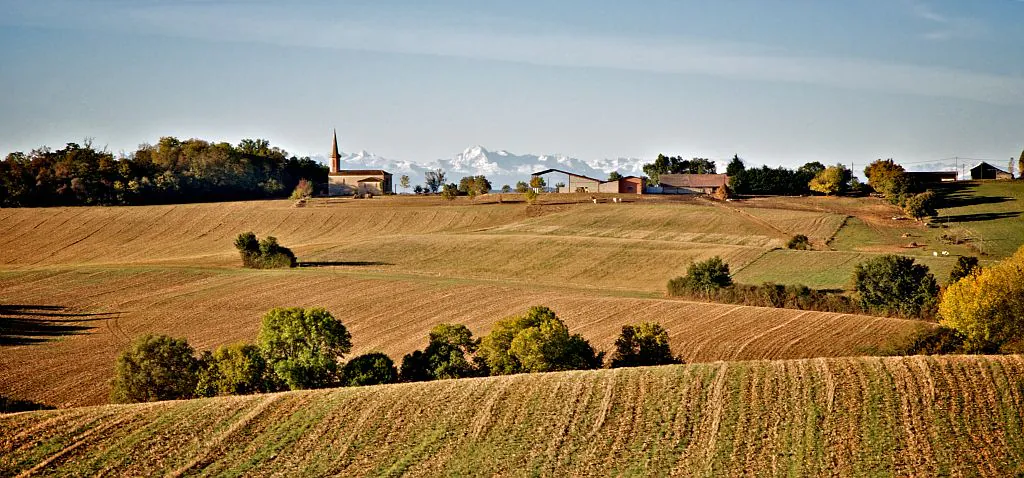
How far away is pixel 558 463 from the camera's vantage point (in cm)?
2680

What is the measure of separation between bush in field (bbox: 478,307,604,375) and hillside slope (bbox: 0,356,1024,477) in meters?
4.52

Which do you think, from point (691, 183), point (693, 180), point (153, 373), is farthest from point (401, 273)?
point (693, 180)

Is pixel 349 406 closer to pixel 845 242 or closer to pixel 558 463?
pixel 558 463

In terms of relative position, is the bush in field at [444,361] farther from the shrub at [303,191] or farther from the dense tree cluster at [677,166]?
the dense tree cluster at [677,166]

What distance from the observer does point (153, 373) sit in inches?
1484

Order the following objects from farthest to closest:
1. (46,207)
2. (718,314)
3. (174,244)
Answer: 1. (46,207)
2. (174,244)
3. (718,314)

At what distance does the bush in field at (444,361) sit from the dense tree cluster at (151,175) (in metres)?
88.0

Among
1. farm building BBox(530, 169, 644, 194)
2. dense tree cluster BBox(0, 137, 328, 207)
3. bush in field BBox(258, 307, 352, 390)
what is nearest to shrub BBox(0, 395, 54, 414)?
bush in field BBox(258, 307, 352, 390)

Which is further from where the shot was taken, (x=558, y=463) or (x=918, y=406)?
(x=918, y=406)

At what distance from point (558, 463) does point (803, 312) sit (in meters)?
33.0

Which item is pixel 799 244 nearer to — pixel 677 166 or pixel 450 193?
pixel 450 193

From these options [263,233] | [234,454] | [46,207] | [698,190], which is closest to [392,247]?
[263,233]

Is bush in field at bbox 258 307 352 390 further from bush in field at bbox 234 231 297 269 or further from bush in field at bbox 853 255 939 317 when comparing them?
bush in field at bbox 234 231 297 269

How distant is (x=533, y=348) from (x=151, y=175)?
99.0 meters
